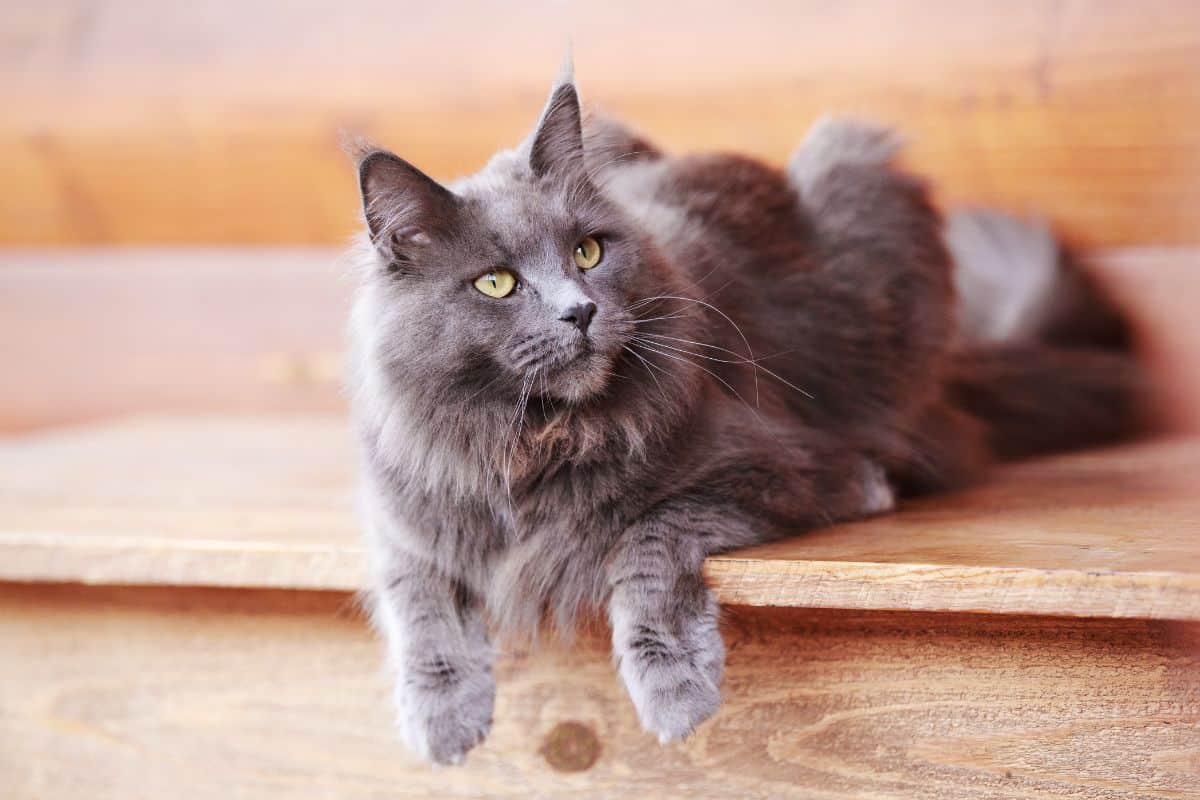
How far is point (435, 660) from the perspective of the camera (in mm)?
1230

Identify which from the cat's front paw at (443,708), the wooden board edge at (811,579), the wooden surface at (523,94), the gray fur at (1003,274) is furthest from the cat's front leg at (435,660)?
the wooden surface at (523,94)

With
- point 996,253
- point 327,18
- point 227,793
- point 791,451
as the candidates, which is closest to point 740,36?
point 996,253

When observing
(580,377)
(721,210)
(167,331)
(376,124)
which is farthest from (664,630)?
(167,331)

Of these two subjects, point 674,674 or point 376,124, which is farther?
point 376,124

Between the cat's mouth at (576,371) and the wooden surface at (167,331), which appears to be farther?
the wooden surface at (167,331)

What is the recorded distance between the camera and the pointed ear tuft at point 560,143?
1.26 m

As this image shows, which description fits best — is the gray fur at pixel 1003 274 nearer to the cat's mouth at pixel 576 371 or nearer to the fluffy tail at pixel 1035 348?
the fluffy tail at pixel 1035 348

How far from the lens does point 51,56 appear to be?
253 centimetres

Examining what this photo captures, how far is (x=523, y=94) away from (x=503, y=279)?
45.7 inches

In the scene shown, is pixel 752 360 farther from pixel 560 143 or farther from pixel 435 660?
pixel 435 660

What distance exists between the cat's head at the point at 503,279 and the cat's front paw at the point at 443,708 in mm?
310

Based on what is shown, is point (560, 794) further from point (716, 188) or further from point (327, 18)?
point (327, 18)

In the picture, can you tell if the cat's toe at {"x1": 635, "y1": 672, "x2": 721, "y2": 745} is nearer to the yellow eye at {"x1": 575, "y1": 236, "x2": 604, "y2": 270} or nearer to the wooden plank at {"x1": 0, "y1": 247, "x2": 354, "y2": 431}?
the yellow eye at {"x1": 575, "y1": 236, "x2": 604, "y2": 270}

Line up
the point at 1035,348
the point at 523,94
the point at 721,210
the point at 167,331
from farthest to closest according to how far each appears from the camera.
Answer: the point at 167,331 < the point at 523,94 < the point at 1035,348 < the point at 721,210
